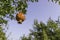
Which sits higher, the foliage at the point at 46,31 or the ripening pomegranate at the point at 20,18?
the ripening pomegranate at the point at 20,18

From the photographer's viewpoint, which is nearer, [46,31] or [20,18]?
[20,18]

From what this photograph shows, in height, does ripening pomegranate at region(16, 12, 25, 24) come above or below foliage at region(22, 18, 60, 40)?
above

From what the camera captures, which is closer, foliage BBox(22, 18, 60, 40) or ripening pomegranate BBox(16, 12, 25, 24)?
ripening pomegranate BBox(16, 12, 25, 24)

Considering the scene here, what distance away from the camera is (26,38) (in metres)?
53.1

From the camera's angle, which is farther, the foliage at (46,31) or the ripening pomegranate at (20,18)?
the foliage at (46,31)

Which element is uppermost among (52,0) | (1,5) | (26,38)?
(52,0)

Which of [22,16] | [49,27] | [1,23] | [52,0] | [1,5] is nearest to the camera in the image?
[22,16]

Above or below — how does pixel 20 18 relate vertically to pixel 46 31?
above

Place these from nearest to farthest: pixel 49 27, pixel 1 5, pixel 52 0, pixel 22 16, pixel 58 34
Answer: pixel 22 16
pixel 52 0
pixel 1 5
pixel 58 34
pixel 49 27

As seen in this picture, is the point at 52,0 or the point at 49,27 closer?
the point at 52,0

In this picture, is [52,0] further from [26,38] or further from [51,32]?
[26,38]

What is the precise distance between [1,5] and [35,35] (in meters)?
41.7

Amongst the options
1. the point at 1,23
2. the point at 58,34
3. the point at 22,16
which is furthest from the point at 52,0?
the point at 58,34

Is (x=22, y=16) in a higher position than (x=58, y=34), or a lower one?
higher
